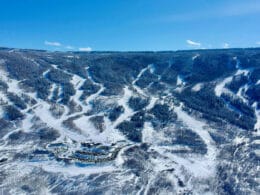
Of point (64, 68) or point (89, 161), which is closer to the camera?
point (89, 161)

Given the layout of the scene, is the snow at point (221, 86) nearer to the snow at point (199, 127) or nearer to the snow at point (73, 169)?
the snow at point (199, 127)

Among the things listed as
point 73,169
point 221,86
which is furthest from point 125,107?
point 221,86

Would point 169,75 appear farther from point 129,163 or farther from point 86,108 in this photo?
point 129,163

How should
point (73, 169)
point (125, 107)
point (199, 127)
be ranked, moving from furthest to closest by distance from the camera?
point (125, 107), point (199, 127), point (73, 169)

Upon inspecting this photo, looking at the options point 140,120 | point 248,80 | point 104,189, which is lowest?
point 104,189

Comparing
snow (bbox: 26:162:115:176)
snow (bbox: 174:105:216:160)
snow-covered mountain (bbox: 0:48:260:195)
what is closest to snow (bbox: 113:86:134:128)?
snow-covered mountain (bbox: 0:48:260:195)

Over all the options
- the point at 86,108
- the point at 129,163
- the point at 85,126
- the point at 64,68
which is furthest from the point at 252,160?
the point at 64,68

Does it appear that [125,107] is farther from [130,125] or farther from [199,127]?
[199,127]

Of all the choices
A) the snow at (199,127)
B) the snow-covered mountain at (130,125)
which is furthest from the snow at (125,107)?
the snow at (199,127)

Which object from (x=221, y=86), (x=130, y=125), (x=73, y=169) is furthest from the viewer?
(x=221, y=86)
